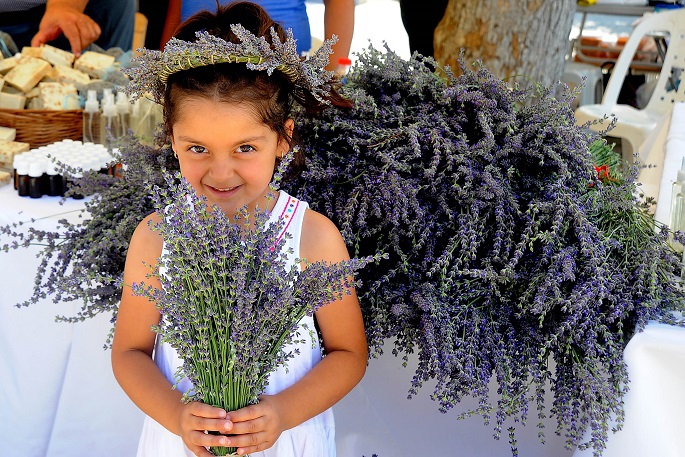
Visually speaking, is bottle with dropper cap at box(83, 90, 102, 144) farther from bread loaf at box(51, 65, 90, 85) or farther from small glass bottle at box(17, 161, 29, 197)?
small glass bottle at box(17, 161, 29, 197)

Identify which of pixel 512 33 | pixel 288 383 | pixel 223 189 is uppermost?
pixel 512 33

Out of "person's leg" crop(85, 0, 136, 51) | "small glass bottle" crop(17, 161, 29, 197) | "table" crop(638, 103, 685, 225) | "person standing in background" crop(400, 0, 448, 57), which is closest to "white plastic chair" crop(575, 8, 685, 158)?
"person standing in background" crop(400, 0, 448, 57)

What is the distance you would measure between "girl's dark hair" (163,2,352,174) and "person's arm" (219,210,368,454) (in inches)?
7.7

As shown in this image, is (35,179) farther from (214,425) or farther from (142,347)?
(214,425)

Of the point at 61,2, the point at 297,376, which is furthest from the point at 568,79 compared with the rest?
the point at 297,376

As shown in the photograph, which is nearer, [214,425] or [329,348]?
[214,425]

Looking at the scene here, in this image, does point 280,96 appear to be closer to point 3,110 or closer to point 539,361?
A: point 539,361

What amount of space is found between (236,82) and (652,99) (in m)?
3.86

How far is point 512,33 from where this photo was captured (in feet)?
10.3

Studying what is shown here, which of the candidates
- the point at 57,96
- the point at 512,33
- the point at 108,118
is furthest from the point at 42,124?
the point at 512,33

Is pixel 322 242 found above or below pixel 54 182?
above

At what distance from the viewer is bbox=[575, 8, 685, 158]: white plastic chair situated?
420 centimetres

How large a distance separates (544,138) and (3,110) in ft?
5.57

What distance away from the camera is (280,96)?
1305 mm
